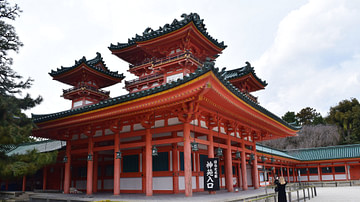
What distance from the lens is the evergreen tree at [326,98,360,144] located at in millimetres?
52000

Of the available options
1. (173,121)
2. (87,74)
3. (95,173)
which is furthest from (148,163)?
(87,74)

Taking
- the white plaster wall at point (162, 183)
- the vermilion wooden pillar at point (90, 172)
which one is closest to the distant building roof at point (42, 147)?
the vermilion wooden pillar at point (90, 172)

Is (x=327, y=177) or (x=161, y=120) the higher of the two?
(x=161, y=120)

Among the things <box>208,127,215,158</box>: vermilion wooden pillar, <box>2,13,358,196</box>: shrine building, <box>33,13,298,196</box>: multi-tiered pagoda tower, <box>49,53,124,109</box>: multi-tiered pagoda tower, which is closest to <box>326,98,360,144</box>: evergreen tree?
<box>33,13,298,196</box>: multi-tiered pagoda tower

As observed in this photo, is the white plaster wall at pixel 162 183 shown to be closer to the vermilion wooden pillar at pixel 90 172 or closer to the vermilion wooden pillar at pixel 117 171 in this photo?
the vermilion wooden pillar at pixel 117 171

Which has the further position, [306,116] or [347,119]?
[306,116]

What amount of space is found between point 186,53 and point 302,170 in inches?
1276

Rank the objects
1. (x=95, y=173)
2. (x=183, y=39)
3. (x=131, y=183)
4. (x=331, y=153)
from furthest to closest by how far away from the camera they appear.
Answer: (x=331, y=153) → (x=95, y=173) → (x=183, y=39) → (x=131, y=183)

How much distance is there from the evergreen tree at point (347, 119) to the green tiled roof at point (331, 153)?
1647cm

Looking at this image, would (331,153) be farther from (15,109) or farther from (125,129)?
(15,109)

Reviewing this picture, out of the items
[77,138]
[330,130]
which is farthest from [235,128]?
[330,130]

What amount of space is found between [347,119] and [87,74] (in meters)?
53.0

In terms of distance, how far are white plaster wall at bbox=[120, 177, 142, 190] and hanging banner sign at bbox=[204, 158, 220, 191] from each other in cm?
458

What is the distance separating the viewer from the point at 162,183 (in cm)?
1424
